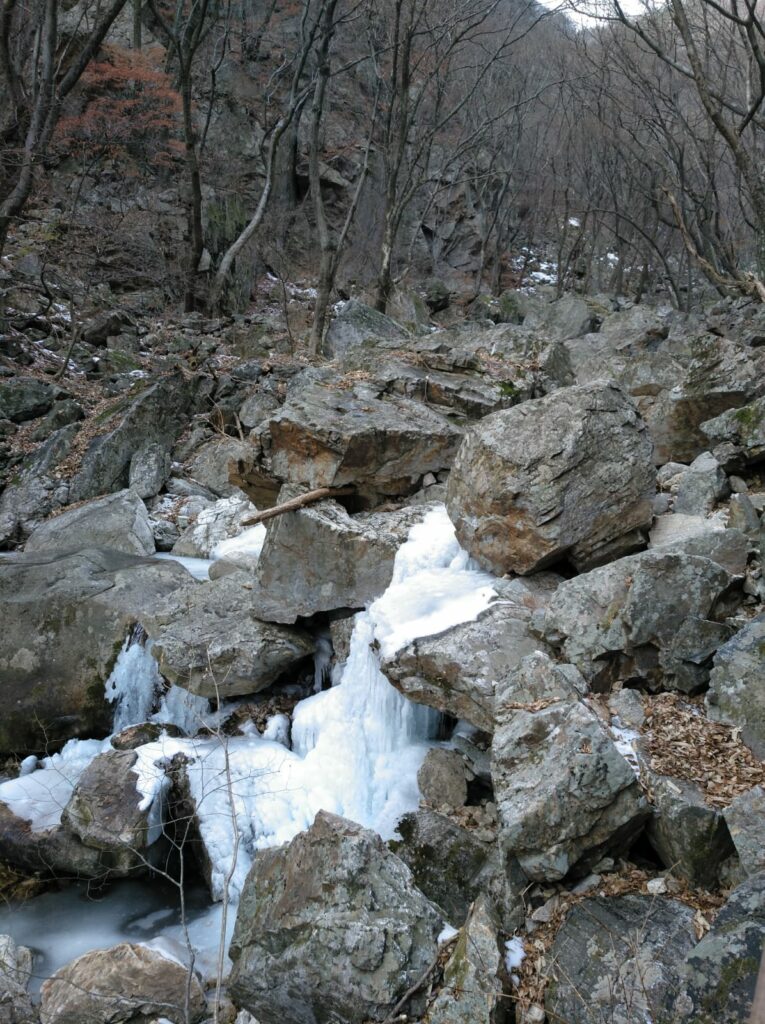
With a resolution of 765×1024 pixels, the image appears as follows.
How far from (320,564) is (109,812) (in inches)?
111

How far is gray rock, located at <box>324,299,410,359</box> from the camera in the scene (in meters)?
13.3

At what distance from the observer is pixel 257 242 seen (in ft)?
66.7

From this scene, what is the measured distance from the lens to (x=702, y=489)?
6.55 meters

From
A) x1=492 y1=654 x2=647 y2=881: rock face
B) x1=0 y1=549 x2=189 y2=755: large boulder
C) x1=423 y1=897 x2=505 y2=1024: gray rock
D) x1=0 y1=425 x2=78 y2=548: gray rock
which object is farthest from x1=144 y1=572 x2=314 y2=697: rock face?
x1=0 y1=425 x2=78 y2=548: gray rock

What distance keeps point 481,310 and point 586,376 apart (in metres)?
8.99

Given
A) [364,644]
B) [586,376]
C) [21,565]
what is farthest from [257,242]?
[364,644]

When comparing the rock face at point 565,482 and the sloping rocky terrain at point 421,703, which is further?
the rock face at point 565,482

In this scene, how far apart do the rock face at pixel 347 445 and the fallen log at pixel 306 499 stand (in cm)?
8

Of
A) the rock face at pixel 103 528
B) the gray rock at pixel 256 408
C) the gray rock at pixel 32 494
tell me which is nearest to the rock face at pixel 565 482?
the rock face at pixel 103 528

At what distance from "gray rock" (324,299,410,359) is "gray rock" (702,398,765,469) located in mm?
7298

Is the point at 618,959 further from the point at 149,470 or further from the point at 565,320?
the point at 565,320

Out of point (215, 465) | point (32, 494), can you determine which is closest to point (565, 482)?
point (215, 465)

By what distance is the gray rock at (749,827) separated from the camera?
11.0 ft

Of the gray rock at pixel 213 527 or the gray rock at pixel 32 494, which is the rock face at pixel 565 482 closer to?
the gray rock at pixel 213 527
